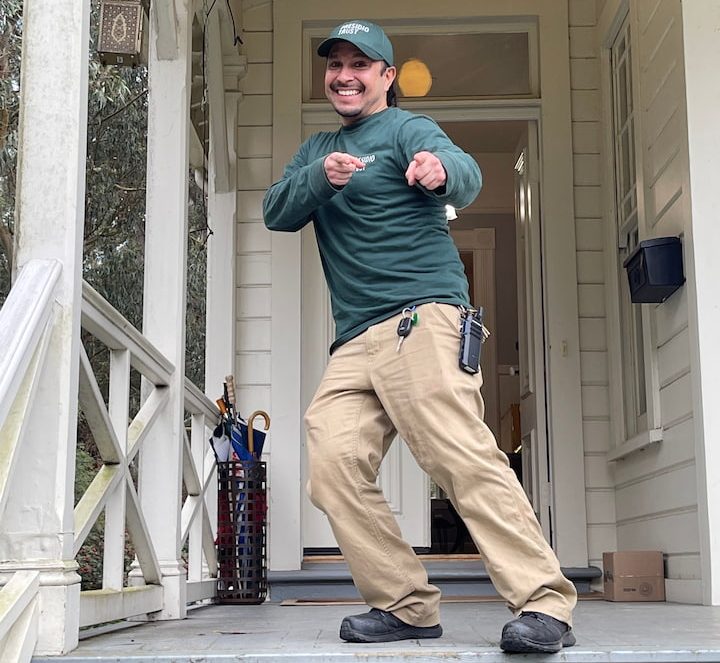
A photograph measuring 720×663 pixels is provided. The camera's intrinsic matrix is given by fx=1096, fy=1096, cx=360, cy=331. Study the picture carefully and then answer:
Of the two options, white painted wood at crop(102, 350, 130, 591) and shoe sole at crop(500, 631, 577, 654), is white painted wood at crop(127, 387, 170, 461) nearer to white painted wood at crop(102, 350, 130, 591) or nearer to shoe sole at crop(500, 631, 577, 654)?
white painted wood at crop(102, 350, 130, 591)

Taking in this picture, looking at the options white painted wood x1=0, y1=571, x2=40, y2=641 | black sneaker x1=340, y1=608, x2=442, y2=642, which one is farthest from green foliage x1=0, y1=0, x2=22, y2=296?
black sneaker x1=340, y1=608, x2=442, y2=642

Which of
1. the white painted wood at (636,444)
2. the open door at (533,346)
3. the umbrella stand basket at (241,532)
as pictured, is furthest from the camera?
the open door at (533,346)

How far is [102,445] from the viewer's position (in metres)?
2.85

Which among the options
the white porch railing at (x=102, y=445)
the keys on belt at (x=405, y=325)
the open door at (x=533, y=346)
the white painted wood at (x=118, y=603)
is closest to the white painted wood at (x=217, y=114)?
the white porch railing at (x=102, y=445)

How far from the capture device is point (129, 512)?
3.11 m

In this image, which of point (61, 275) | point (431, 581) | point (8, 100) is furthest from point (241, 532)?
point (8, 100)

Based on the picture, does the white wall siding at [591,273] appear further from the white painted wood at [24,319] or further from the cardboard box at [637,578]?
the white painted wood at [24,319]

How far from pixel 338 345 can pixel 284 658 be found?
0.75 meters

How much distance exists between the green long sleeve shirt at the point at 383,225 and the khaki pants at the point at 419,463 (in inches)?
2.2

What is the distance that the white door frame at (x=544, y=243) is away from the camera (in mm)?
5141

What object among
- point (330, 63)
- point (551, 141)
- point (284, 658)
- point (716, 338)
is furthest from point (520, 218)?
point (284, 658)

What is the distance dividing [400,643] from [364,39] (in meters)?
1.31

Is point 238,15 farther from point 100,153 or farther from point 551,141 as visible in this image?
point 100,153

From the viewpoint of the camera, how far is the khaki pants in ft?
7.21
